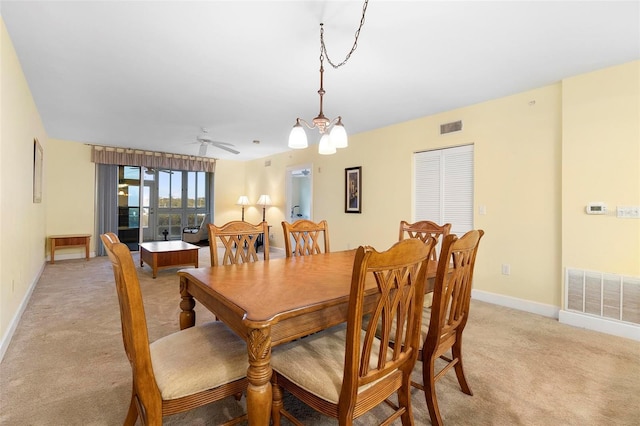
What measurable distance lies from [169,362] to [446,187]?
3.75 meters

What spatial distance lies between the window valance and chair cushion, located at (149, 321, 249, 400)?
6.43m

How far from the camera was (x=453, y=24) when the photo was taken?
6.91 feet

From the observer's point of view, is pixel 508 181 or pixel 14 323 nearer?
pixel 14 323

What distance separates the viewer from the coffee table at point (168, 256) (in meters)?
4.39

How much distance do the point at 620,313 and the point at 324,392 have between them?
10.2 ft

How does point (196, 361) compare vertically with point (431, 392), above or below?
above

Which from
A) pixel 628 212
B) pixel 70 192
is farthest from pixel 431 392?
pixel 70 192

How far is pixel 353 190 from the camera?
17.1ft

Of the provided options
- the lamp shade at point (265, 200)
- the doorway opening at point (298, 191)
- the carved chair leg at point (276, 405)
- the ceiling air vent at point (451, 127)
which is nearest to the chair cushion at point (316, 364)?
the carved chair leg at point (276, 405)

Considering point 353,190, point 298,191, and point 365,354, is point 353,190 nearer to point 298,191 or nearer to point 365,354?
point 298,191

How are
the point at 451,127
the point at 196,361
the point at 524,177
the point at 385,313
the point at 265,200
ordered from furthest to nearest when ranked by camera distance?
the point at 265,200 < the point at 451,127 < the point at 524,177 < the point at 196,361 < the point at 385,313

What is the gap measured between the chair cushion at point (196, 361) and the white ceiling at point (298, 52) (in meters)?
2.01

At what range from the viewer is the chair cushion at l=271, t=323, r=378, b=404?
3.66 feet

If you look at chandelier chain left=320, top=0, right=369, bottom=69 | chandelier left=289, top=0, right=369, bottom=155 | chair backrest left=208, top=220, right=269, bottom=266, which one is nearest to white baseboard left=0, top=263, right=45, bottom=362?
chair backrest left=208, top=220, right=269, bottom=266
